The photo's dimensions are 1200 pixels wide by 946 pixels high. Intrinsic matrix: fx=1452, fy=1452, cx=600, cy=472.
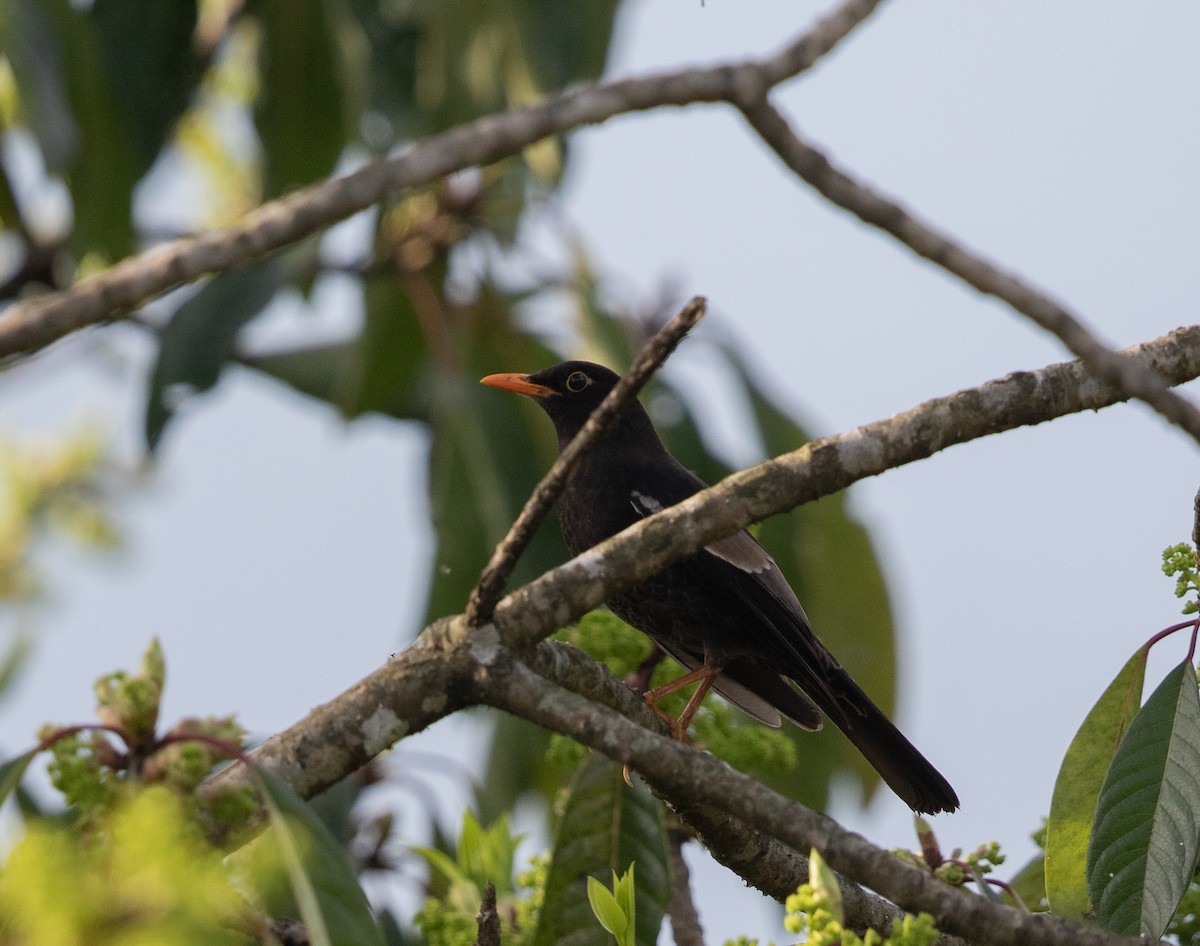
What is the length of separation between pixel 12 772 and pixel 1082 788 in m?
2.43

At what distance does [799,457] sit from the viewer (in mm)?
3152

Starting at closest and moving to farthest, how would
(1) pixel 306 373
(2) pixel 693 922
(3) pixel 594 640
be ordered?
(2) pixel 693 922
(3) pixel 594 640
(1) pixel 306 373

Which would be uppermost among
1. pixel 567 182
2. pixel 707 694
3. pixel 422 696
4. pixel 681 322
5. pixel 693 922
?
pixel 567 182

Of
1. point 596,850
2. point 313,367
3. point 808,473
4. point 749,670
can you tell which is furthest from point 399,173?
point 313,367

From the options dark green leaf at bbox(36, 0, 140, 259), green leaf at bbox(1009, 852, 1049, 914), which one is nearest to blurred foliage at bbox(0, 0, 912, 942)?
dark green leaf at bbox(36, 0, 140, 259)

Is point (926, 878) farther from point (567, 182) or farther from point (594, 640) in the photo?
point (567, 182)

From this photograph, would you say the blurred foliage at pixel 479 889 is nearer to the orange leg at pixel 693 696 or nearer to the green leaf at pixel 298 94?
the orange leg at pixel 693 696

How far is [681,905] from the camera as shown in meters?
4.32

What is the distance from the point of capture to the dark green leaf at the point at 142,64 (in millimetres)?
7613

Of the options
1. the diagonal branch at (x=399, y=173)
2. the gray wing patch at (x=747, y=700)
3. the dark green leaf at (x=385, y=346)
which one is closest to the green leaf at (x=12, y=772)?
the diagonal branch at (x=399, y=173)

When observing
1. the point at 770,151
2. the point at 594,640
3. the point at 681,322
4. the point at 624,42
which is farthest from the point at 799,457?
the point at 624,42

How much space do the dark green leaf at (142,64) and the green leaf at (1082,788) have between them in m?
5.88

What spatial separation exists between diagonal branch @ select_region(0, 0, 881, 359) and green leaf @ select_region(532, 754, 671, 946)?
146 cm

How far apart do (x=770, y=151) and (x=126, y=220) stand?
15.8 ft
